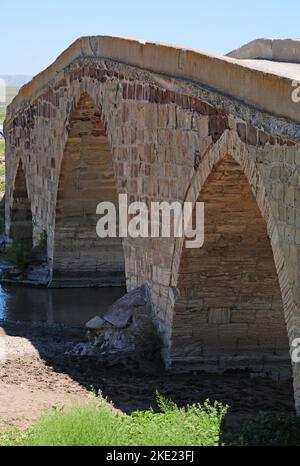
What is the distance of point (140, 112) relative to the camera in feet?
41.8

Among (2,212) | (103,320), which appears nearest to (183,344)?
(103,320)

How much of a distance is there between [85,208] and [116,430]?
34.6 ft

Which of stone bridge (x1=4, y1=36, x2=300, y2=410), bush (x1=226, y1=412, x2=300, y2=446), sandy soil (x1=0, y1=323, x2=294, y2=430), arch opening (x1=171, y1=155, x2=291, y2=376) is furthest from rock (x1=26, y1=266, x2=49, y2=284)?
bush (x1=226, y1=412, x2=300, y2=446)

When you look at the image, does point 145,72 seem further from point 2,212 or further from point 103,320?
point 2,212

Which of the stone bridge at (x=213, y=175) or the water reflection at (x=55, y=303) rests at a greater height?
the stone bridge at (x=213, y=175)

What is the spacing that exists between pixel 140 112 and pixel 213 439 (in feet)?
18.2

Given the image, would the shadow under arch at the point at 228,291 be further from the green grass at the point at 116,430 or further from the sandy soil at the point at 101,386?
the green grass at the point at 116,430

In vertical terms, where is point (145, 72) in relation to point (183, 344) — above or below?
above

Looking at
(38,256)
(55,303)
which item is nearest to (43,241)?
(38,256)

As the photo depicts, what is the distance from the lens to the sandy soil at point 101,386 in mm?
9961

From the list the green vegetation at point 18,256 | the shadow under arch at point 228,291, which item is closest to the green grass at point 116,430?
the shadow under arch at point 228,291

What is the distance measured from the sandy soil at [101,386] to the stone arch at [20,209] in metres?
9.76

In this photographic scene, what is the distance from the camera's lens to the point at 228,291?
1148cm

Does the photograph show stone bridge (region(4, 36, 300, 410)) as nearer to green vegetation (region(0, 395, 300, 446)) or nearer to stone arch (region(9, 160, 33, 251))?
green vegetation (region(0, 395, 300, 446))
